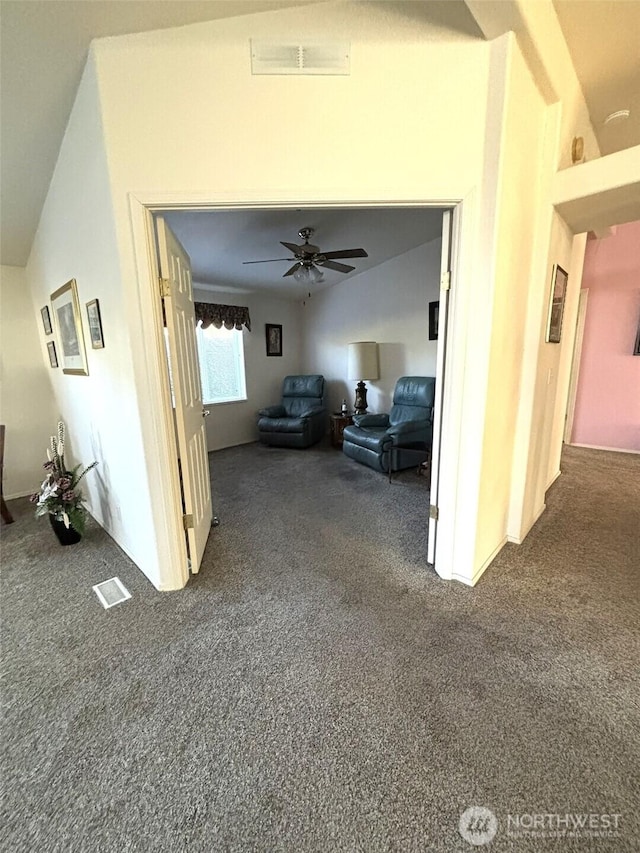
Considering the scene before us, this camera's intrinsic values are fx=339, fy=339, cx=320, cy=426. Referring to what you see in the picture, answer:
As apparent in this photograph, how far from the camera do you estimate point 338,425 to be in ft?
16.5

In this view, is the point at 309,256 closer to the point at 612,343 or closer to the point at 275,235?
the point at 275,235

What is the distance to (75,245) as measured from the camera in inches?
82.6

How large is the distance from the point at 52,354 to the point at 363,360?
3535mm

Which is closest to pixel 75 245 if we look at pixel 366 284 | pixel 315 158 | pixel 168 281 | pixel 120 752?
pixel 168 281

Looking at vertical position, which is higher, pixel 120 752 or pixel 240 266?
pixel 240 266

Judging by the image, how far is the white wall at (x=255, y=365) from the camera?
17.0 ft

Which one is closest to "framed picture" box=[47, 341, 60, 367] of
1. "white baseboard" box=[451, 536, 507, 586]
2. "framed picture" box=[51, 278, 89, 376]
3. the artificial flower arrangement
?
"framed picture" box=[51, 278, 89, 376]

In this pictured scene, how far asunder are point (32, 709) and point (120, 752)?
470mm

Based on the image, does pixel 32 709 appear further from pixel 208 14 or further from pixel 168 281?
pixel 208 14

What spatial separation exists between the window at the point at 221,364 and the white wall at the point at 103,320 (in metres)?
2.33

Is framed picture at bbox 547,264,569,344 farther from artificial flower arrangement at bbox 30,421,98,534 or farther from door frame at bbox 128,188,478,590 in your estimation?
artificial flower arrangement at bbox 30,421,98,534

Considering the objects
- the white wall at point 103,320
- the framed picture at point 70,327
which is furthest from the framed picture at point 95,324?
the framed picture at point 70,327

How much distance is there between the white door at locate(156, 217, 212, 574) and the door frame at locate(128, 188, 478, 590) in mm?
63

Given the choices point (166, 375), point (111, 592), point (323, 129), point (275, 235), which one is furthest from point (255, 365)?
point (323, 129)
